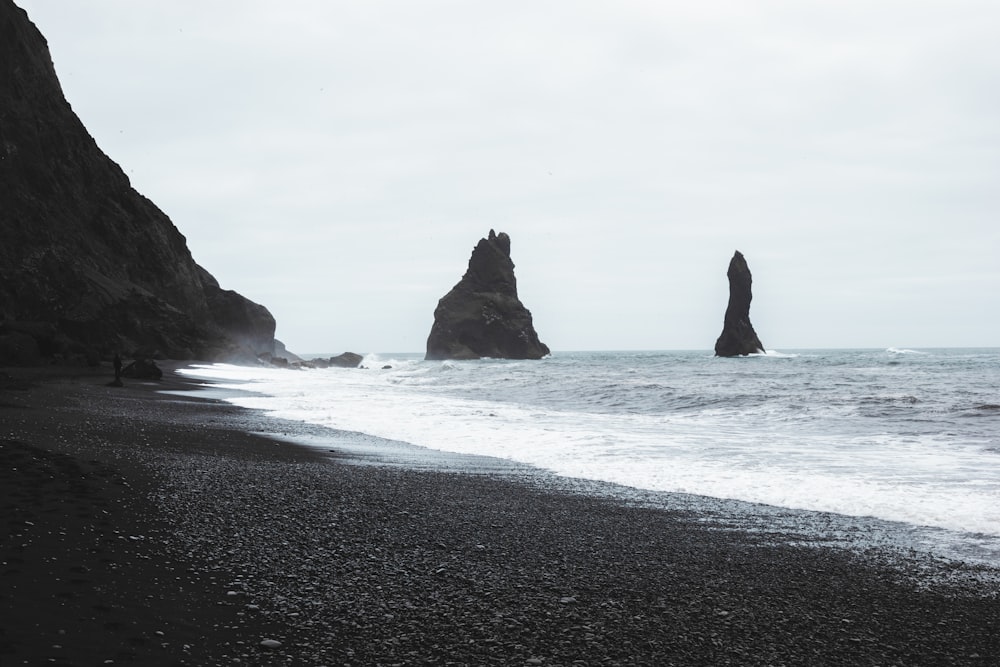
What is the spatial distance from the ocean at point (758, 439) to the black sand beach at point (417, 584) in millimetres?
2493

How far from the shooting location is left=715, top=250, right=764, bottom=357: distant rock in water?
142 m

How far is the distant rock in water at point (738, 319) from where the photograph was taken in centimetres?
14188

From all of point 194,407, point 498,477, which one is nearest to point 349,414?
point 194,407

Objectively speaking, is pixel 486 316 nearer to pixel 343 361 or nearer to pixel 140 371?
pixel 343 361

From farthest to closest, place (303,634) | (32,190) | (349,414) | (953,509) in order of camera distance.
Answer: (32,190) < (349,414) < (953,509) < (303,634)

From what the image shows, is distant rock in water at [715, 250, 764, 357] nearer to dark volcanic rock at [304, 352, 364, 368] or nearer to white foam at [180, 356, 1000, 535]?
dark volcanic rock at [304, 352, 364, 368]

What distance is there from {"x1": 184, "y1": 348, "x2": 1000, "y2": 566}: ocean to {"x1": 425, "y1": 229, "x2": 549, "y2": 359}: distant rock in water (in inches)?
5137

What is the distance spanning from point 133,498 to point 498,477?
18.9 ft

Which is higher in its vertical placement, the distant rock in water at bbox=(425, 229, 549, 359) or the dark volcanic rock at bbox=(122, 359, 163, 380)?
the distant rock in water at bbox=(425, 229, 549, 359)

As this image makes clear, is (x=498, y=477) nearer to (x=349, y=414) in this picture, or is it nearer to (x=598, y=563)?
(x=598, y=563)

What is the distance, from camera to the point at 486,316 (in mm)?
166125

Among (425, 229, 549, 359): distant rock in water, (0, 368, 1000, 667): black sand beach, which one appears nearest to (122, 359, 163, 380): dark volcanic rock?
(0, 368, 1000, 667): black sand beach

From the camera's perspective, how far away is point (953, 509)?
32.1 feet

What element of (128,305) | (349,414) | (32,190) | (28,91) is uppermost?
(28,91)
